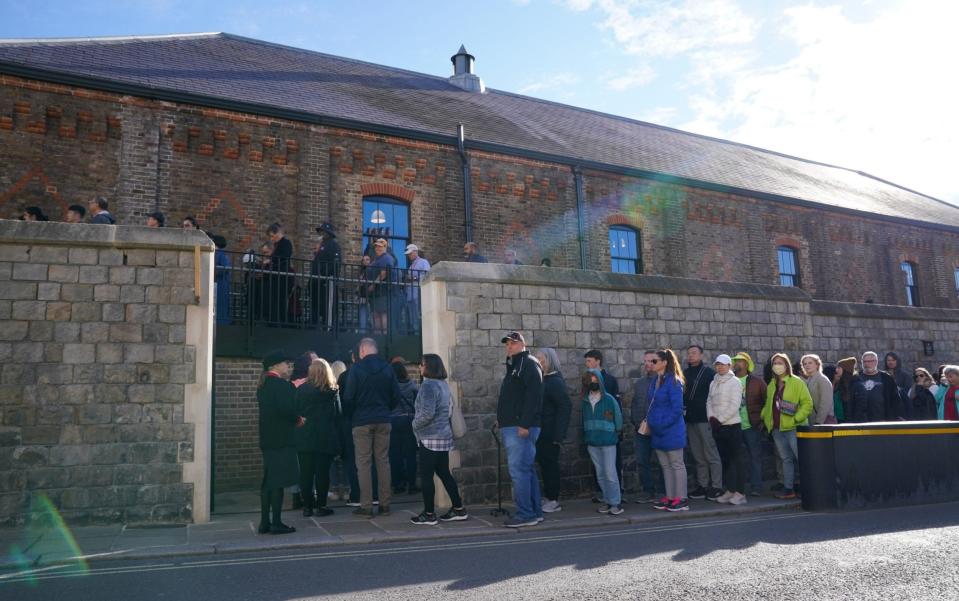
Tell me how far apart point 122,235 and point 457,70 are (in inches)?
648

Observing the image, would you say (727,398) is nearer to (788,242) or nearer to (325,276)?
(325,276)

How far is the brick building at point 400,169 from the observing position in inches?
520

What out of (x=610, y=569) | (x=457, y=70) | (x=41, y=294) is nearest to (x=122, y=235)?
(x=41, y=294)

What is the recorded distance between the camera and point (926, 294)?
82.9ft

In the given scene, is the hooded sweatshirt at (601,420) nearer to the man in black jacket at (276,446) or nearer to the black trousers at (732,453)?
the black trousers at (732,453)

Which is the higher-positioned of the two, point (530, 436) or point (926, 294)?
point (926, 294)

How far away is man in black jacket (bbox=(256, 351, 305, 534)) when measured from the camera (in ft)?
22.4

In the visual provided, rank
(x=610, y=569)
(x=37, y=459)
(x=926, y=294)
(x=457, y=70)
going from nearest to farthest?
(x=610, y=569) → (x=37, y=459) → (x=457, y=70) → (x=926, y=294)

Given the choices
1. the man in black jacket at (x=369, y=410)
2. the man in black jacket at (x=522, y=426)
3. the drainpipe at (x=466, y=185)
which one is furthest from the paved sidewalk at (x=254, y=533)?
the drainpipe at (x=466, y=185)

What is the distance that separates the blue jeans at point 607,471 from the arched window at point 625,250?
35.4 feet

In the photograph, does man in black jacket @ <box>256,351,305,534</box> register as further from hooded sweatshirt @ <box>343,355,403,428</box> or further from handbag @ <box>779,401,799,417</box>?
handbag @ <box>779,401,799,417</box>

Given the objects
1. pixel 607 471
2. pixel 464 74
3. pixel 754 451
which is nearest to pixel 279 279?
pixel 607 471

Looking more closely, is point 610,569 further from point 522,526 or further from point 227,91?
point 227,91

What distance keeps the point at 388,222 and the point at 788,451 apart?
9.69 meters
